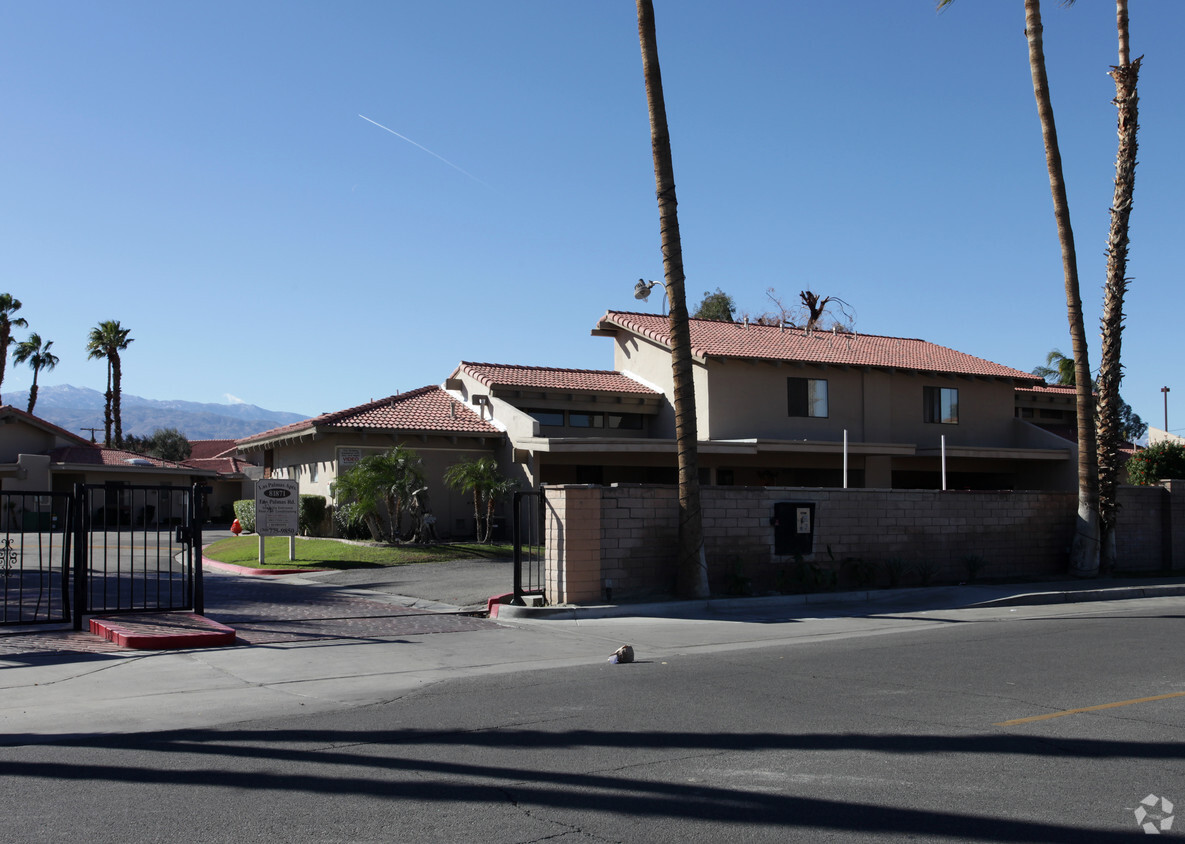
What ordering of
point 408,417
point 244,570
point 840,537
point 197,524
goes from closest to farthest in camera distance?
point 197,524, point 840,537, point 244,570, point 408,417

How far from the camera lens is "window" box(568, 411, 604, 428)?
34406 mm

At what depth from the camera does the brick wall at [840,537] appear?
16391 mm

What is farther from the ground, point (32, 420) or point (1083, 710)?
point (32, 420)

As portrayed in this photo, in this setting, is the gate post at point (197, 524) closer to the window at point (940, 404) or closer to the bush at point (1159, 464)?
the bush at point (1159, 464)

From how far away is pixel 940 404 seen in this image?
36281mm

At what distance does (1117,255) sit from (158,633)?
2115cm

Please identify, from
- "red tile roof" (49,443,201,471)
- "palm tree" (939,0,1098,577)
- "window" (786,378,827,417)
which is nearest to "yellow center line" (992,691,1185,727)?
"palm tree" (939,0,1098,577)

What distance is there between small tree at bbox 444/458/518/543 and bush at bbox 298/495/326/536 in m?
4.62

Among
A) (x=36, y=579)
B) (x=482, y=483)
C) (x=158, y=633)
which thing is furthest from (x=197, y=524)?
(x=482, y=483)

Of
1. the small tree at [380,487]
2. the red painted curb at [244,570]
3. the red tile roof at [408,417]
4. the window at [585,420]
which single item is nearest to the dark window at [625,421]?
the window at [585,420]

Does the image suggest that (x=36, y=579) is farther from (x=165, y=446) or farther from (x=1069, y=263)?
(x=165, y=446)

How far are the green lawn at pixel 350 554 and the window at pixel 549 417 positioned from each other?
7.45 metres

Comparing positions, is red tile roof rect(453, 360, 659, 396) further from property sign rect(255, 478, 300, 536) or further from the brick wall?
the brick wall

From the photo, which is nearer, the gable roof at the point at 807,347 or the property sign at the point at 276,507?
the property sign at the point at 276,507
